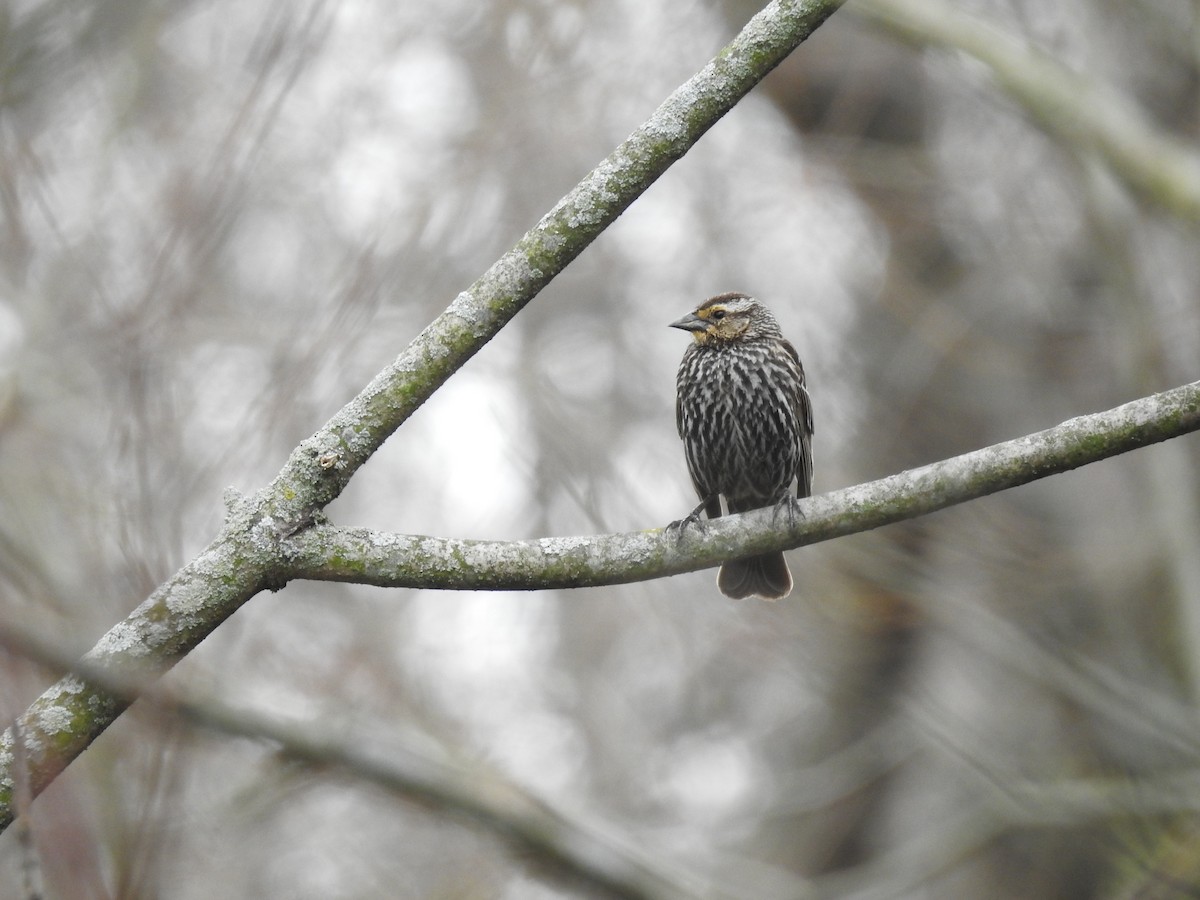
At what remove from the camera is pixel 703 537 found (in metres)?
3.34

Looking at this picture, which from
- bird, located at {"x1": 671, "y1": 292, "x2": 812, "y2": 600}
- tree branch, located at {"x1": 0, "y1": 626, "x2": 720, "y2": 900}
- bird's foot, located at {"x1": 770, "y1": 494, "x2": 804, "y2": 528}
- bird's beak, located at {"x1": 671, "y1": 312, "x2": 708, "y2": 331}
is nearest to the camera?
bird's foot, located at {"x1": 770, "y1": 494, "x2": 804, "y2": 528}

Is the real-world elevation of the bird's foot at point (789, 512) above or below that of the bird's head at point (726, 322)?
below

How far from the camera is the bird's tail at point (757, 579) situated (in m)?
5.28

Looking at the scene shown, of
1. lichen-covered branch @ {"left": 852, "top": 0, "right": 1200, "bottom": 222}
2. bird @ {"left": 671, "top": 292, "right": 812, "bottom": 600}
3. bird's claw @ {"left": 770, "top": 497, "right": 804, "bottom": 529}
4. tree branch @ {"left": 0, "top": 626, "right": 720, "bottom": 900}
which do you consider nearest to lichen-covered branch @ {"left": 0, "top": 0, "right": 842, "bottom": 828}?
bird's claw @ {"left": 770, "top": 497, "right": 804, "bottom": 529}

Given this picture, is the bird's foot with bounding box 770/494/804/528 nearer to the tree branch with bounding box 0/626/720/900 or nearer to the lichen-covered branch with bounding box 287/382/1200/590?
the lichen-covered branch with bounding box 287/382/1200/590

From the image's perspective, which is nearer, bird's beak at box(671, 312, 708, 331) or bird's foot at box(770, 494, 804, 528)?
bird's foot at box(770, 494, 804, 528)

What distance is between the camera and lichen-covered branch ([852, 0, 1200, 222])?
5969 mm

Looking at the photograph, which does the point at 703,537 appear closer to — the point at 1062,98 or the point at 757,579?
the point at 757,579

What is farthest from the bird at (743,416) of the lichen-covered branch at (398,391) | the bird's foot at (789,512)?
the lichen-covered branch at (398,391)

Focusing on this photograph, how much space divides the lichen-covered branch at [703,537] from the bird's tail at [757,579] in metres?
1.95

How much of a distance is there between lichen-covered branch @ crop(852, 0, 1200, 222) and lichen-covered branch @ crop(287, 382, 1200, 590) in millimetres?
3627

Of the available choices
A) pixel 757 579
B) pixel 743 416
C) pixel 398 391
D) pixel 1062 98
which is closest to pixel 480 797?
pixel 757 579

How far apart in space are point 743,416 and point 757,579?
0.77 m

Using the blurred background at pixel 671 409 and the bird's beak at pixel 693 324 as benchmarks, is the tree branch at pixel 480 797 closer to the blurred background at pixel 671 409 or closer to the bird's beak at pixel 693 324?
the blurred background at pixel 671 409
